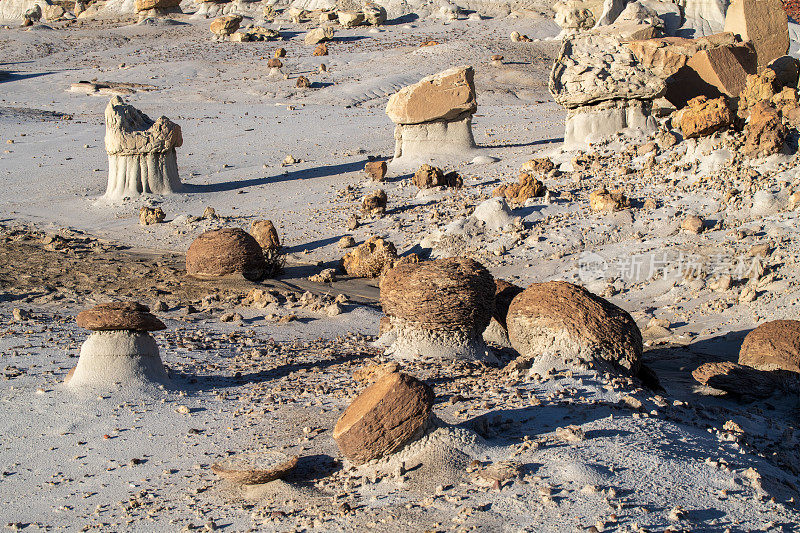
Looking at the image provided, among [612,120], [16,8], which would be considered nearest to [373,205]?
[612,120]

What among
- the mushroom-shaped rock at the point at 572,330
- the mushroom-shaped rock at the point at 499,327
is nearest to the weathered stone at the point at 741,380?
the mushroom-shaped rock at the point at 572,330

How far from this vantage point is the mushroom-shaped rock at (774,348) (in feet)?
22.9

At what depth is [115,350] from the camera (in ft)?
19.2

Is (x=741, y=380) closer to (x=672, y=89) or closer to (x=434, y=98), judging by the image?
(x=434, y=98)

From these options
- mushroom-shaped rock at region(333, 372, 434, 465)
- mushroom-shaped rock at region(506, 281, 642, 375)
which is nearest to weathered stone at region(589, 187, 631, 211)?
mushroom-shaped rock at region(506, 281, 642, 375)

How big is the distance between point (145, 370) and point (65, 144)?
11469 millimetres

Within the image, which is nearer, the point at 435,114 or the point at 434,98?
the point at 434,98

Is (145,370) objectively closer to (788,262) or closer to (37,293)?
(37,293)

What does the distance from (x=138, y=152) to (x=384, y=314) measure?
6170 mm

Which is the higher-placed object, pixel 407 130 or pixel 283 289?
pixel 407 130

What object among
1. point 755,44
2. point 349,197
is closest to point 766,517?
point 349,197

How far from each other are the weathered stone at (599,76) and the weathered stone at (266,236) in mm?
5031

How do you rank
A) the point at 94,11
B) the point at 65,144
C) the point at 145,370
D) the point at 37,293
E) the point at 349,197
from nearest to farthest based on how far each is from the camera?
the point at 145,370 < the point at 37,293 < the point at 349,197 < the point at 65,144 < the point at 94,11

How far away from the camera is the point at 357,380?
5961mm
